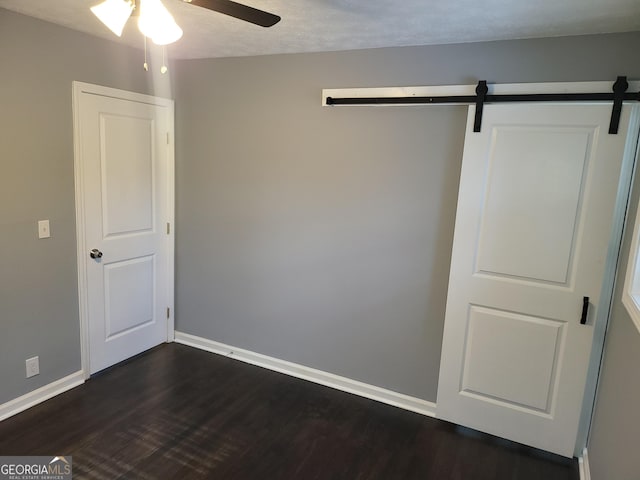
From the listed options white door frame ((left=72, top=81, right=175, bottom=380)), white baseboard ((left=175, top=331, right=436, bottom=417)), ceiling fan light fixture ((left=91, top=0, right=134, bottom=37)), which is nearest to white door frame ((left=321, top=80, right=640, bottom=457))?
white baseboard ((left=175, top=331, right=436, bottom=417))

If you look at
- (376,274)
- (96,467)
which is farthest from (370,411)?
(96,467)

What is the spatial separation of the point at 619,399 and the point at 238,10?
87.3 inches

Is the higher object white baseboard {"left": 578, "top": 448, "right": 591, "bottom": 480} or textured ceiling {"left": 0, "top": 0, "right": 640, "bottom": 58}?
textured ceiling {"left": 0, "top": 0, "right": 640, "bottom": 58}

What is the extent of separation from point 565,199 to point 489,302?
28.3 inches

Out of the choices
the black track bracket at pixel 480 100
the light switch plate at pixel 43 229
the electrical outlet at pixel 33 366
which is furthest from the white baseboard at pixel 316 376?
the black track bracket at pixel 480 100

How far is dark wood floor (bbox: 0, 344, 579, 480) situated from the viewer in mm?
2252

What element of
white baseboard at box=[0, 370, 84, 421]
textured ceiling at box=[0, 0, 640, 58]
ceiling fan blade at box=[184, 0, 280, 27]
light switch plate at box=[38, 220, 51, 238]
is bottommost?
white baseboard at box=[0, 370, 84, 421]

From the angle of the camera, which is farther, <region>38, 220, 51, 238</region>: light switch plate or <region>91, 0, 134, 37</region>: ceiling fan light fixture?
<region>38, 220, 51, 238</region>: light switch plate

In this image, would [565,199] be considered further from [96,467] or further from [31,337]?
[31,337]

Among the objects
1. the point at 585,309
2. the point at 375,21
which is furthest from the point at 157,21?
the point at 585,309

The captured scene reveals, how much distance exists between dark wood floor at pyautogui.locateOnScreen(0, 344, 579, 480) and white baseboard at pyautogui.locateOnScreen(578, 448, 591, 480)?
0.04m

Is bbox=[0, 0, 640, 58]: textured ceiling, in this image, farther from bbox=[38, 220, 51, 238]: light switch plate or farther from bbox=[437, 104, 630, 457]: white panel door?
bbox=[38, 220, 51, 238]: light switch plate

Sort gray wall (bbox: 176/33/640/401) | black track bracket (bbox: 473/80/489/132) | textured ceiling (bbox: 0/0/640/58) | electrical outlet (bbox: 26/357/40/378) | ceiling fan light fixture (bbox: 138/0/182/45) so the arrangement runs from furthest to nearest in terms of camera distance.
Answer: electrical outlet (bbox: 26/357/40/378), gray wall (bbox: 176/33/640/401), black track bracket (bbox: 473/80/489/132), textured ceiling (bbox: 0/0/640/58), ceiling fan light fixture (bbox: 138/0/182/45)

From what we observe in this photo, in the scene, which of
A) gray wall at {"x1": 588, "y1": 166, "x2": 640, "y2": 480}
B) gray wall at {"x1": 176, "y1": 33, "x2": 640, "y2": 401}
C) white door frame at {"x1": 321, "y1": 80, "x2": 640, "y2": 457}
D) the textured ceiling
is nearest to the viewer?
gray wall at {"x1": 588, "y1": 166, "x2": 640, "y2": 480}
